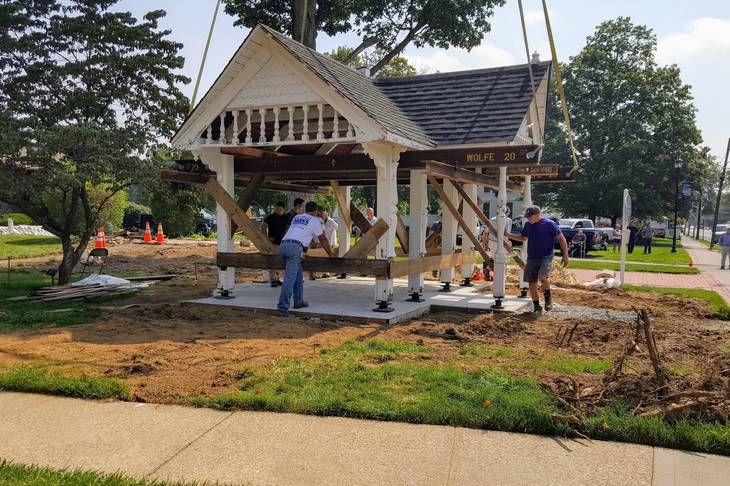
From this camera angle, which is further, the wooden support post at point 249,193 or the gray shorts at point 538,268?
the wooden support post at point 249,193

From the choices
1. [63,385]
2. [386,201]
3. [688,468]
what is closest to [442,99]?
[386,201]

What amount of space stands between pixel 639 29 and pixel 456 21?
37287 millimetres

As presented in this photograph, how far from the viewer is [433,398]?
16.3ft

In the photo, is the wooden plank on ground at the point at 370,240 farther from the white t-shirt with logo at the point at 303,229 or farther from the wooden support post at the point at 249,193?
the wooden support post at the point at 249,193

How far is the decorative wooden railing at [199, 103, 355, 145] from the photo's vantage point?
9.24 m

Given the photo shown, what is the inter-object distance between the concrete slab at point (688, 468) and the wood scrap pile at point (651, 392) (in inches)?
18.8

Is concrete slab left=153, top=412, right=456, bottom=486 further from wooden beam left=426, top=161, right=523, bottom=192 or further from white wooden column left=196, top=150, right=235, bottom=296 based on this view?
white wooden column left=196, top=150, right=235, bottom=296

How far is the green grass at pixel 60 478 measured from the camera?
11.5ft

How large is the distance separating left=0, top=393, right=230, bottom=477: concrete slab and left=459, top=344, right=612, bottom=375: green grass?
10.5 ft

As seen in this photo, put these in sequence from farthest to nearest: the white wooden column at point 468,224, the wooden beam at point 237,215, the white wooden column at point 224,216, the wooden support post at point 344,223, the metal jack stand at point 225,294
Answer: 1. the wooden support post at point 344,223
2. the white wooden column at point 468,224
3. the metal jack stand at point 225,294
4. the white wooden column at point 224,216
5. the wooden beam at point 237,215

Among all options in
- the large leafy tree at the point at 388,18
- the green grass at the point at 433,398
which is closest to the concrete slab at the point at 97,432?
the green grass at the point at 433,398

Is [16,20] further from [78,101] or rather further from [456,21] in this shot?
[456,21]

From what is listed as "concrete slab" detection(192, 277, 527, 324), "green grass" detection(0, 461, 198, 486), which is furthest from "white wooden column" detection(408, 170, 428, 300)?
"green grass" detection(0, 461, 198, 486)

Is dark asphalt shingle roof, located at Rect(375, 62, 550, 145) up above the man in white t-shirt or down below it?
above
